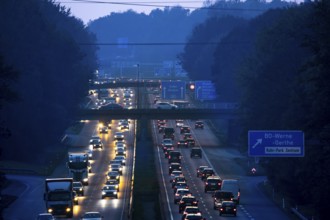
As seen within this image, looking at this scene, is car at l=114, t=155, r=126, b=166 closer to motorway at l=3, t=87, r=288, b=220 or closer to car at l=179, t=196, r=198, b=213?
motorway at l=3, t=87, r=288, b=220

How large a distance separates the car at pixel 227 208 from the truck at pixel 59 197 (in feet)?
28.7

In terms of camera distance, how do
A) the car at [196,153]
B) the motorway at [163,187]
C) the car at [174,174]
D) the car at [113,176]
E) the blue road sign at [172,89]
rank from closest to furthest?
the motorway at [163,187] < the car at [113,176] < the car at [174,174] < the car at [196,153] < the blue road sign at [172,89]

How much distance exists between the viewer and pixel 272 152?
2304 inches

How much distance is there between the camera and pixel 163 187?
87.6 meters

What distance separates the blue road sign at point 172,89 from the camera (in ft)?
485

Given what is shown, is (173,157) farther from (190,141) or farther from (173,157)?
(190,141)

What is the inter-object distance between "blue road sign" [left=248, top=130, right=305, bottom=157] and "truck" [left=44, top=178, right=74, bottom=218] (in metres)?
13.6

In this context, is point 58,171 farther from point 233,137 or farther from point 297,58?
point 233,137

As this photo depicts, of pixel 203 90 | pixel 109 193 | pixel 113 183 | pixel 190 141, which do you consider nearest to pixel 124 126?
pixel 203 90

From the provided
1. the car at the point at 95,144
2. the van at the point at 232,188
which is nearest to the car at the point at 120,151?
the car at the point at 95,144

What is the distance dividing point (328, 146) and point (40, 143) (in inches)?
2573

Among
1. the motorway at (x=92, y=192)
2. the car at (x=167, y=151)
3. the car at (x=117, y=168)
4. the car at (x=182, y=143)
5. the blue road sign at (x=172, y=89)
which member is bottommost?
the motorway at (x=92, y=192)

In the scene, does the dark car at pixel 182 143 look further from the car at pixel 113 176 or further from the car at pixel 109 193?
the car at pixel 109 193

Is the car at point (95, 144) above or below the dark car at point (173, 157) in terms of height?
above
